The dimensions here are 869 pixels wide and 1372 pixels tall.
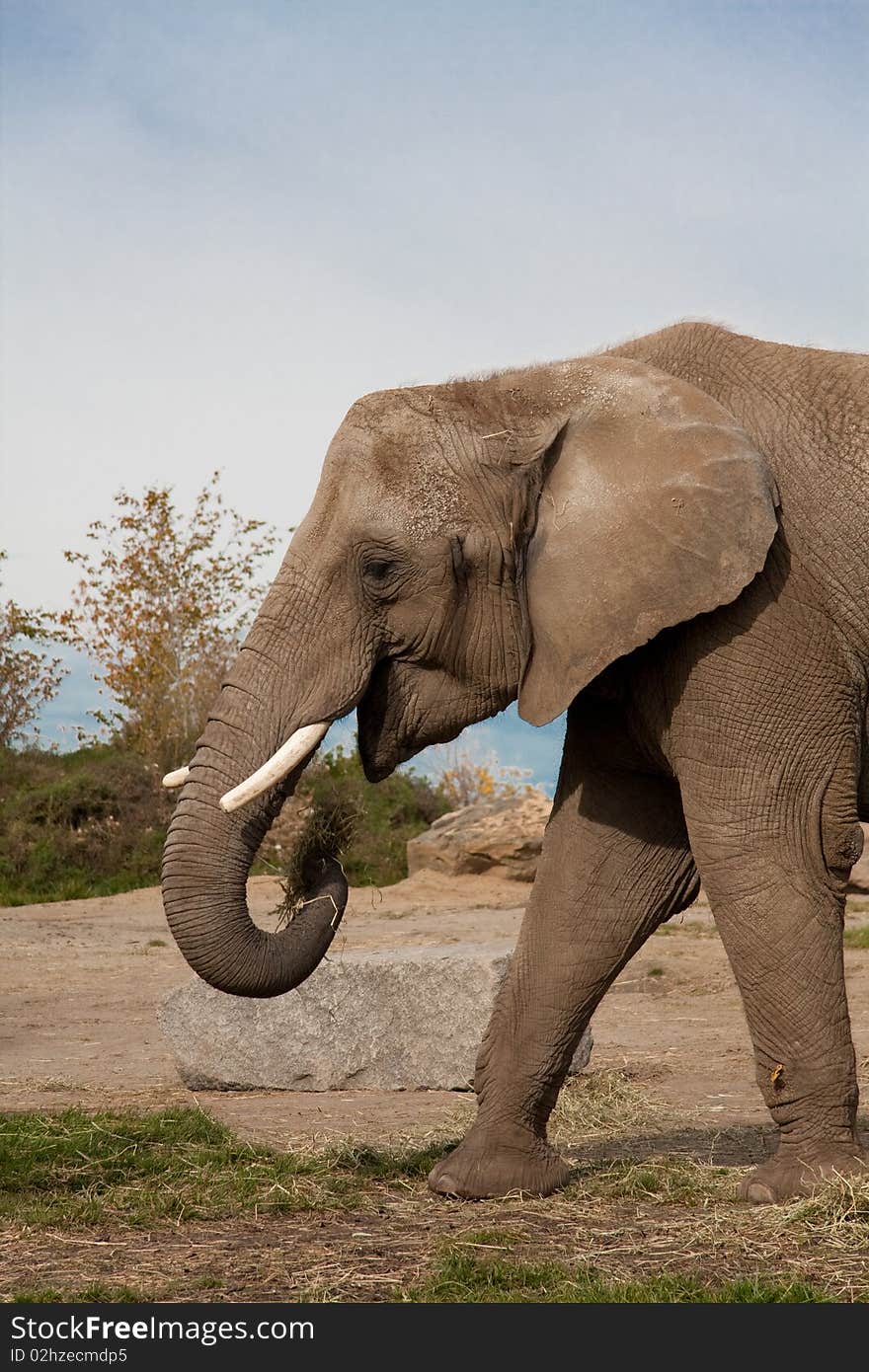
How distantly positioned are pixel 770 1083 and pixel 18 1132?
326 cm

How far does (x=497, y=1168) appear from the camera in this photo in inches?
261

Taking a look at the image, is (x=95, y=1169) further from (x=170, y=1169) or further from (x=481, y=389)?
(x=481, y=389)

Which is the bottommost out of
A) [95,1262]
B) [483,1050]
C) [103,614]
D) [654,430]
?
[95,1262]

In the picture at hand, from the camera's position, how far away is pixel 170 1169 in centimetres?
696

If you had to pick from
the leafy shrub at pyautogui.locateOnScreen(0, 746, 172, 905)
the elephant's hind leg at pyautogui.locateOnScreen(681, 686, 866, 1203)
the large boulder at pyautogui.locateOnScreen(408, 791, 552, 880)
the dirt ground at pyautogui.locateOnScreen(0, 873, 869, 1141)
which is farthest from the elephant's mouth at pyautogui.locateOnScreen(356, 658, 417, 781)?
the leafy shrub at pyautogui.locateOnScreen(0, 746, 172, 905)

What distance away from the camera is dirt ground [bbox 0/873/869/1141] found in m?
8.89

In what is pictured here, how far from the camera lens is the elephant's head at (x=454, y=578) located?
5820 mm

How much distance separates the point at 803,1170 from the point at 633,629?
203 centimetres

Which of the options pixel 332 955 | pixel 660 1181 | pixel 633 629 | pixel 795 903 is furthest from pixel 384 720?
pixel 332 955

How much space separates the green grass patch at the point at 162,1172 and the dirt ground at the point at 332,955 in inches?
24.1

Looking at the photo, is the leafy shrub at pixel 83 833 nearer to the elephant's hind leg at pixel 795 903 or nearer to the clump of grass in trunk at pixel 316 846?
the clump of grass in trunk at pixel 316 846

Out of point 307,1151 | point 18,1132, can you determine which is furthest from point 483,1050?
point 18,1132

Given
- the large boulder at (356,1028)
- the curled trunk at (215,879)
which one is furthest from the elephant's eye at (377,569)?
the large boulder at (356,1028)

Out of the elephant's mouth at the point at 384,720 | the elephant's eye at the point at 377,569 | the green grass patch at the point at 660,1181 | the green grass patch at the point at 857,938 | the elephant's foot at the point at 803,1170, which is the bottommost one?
the green grass patch at the point at 660,1181
